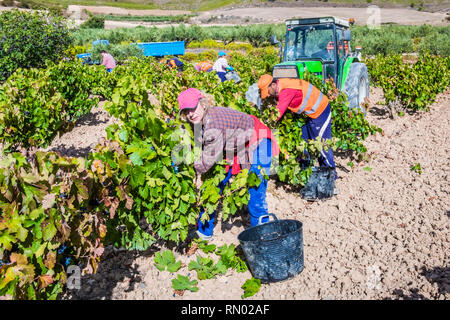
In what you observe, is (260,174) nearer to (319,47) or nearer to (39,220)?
(39,220)

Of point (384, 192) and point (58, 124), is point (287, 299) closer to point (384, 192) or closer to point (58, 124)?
point (384, 192)

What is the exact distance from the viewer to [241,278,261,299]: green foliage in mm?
2889

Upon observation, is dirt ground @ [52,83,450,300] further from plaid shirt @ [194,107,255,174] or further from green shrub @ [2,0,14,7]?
green shrub @ [2,0,14,7]

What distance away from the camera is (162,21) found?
60562 millimetres

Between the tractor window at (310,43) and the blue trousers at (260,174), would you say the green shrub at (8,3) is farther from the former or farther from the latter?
the blue trousers at (260,174)

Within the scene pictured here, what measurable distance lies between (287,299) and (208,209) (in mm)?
998

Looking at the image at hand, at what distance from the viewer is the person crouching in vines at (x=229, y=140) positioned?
2.85 meters

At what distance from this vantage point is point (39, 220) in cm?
200

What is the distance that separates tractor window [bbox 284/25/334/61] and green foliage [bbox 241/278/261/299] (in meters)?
4.93

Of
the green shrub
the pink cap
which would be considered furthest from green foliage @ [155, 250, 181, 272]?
the green shrub

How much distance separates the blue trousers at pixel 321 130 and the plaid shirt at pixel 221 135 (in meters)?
1.47

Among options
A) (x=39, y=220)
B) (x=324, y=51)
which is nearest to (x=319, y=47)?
(x=324, y=51)

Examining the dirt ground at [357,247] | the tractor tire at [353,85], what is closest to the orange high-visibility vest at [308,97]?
the dirt ground at [357,247]

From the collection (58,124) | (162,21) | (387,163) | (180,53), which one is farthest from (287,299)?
(162,21)
